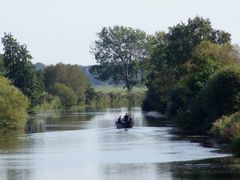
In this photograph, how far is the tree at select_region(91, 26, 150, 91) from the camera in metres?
177

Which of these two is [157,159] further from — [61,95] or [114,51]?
[114,51]

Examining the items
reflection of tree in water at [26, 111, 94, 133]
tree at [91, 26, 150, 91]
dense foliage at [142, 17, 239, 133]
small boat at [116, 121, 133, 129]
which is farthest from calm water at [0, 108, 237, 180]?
tree at [91, 26, 150, 91]

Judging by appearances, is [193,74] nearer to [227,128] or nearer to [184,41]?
[184,41]

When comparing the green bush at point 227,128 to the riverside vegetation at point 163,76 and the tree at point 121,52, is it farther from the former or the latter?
the tree at point 121,52

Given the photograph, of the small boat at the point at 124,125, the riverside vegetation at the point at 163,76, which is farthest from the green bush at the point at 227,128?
the small boat at the point at 124,125

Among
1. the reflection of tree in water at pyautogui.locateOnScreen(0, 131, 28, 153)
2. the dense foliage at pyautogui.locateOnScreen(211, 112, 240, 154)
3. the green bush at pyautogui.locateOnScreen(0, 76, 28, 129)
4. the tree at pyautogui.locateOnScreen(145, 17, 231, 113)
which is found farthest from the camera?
the tree at pyautogui.locateOnScreen(145, 17, 231, 113)

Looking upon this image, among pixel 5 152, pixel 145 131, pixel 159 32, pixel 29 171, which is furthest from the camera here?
pixel 159 32

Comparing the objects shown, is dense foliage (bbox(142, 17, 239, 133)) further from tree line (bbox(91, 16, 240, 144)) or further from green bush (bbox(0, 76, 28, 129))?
green bush (bbox(0, 76, 28, 129))

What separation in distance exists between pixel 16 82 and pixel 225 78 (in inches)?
2565

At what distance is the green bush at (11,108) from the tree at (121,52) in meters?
90.2

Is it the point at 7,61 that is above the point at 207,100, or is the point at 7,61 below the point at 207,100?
above

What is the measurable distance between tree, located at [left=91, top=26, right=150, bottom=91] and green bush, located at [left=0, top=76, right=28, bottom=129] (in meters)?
90.2

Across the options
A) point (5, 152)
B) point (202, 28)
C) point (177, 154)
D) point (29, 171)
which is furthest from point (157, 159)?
point (202, 28)

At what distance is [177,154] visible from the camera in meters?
46.1
